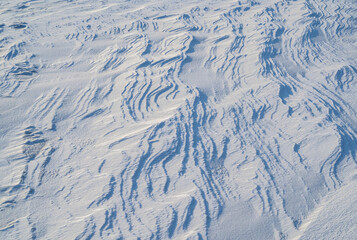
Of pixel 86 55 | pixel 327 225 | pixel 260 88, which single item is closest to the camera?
pixel 327 225

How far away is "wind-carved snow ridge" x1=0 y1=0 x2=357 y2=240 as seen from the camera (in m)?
2.17

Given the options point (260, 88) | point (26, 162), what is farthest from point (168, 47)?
point (26, 162)

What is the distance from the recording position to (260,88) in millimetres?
3297

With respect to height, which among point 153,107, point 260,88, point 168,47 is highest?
point 168,47

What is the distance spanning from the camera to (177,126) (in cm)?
284

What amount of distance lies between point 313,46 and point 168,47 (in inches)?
78.3

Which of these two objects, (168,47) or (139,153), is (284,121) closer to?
(139,153)

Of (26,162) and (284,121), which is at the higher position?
(26,162)

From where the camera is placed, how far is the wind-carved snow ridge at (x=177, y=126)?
7.13 ft

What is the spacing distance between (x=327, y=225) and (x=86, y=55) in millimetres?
3265

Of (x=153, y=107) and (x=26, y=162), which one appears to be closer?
(x=26, y=162)

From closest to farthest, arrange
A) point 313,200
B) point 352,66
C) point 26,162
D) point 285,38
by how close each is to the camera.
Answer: point 313,200
point 26,162
point 352,66
point 285,38

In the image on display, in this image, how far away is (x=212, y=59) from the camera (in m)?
3.80

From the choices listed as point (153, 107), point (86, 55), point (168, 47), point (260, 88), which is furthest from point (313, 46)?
point (86, 55)
